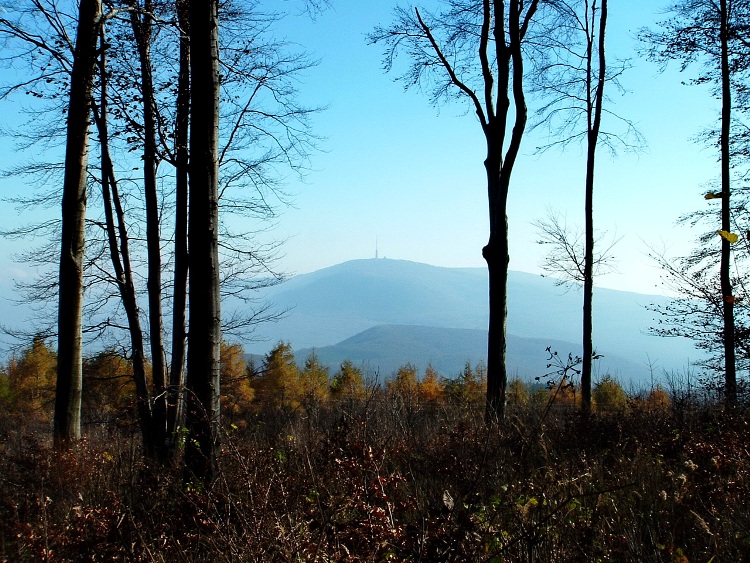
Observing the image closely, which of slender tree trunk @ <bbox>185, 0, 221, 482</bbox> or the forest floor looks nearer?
the forest floor

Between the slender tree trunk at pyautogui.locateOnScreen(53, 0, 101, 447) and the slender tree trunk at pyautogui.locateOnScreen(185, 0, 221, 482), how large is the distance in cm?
296

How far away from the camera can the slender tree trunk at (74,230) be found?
7.22 meters

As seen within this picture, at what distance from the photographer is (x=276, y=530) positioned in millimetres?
2805

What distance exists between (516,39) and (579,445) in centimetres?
658

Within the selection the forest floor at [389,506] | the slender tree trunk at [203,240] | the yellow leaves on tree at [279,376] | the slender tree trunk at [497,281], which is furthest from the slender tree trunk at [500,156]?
the yellow leaves on tree at [279,376]

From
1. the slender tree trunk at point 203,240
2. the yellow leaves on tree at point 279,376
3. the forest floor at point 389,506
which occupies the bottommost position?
the yellow leaves on tree at point 279,376

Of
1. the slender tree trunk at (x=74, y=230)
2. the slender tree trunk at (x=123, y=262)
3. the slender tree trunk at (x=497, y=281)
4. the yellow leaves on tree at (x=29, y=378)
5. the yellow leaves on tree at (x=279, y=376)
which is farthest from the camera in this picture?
the yellow leaves on tree at (x=279, y=376)

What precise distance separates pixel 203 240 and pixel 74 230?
3.59 meters

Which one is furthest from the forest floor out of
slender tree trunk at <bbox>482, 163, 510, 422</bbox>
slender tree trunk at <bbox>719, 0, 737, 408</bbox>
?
slender tree trunk at <bbox>719, 0, 737, 408</bbox>

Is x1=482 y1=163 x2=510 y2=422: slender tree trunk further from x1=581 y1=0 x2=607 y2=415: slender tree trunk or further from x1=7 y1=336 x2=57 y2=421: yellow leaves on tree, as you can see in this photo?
x1=7 y1=336 x2=57 y2=421: yellow leaves on tree

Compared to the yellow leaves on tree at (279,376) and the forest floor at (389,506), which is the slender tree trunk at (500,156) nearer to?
the forest floor at (389,506)

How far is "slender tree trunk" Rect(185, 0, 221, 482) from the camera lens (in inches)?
182

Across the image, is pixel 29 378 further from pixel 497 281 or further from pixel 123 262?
pixel 497 281

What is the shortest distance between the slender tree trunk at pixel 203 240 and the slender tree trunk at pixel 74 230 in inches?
117
